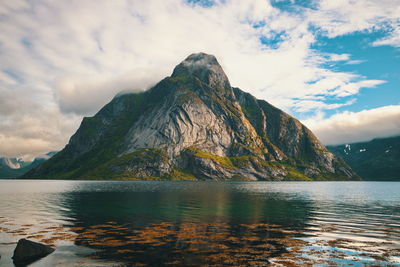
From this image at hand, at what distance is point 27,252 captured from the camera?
29984 mm

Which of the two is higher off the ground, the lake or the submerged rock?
the submerged rock

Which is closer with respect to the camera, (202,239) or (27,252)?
(27,252)

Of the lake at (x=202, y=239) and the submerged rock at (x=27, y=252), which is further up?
the submerged rock at (x=27, y=252)

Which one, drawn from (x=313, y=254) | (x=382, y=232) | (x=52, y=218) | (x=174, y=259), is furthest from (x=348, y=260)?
(x=52, y=218)

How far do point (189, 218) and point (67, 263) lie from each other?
31666 millimetres

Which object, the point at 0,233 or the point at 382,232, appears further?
the point at 382,232

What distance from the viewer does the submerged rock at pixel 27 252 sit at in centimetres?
2930

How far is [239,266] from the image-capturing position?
87.9 feet

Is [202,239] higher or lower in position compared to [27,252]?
lower

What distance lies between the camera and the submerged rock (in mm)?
29297

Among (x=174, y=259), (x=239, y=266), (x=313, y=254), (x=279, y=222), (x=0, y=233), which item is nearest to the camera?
(x=239, y=266)

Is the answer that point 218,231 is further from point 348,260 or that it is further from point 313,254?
point 348,260

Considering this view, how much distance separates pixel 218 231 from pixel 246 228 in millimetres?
5879

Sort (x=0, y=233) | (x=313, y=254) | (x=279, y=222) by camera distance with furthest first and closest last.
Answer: (x=279, y=222)
(x=0, y=233)
(x=313, y=254)
